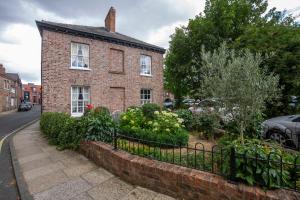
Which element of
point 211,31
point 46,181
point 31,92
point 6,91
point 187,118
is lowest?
point 46,181

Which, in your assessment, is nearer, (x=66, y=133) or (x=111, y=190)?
(x=111, y=190)

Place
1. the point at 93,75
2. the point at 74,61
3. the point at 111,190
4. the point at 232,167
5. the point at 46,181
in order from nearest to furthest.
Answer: the point at 232,167 → the point at 111,190 → the point at 46,181 → the point at 74,61 → the point at 93,75

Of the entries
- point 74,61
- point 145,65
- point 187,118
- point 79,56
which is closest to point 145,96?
point 145,65

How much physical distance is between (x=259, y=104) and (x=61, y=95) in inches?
469

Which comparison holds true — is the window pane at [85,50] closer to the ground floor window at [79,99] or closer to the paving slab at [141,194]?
the ground floor window at [79,99]

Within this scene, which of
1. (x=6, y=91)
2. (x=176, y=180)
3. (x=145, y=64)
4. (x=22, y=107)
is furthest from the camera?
(x=22, y=107)

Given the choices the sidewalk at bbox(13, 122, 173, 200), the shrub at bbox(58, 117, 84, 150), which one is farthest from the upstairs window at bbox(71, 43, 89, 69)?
the sidewalk at bbox(13, 122, 173, 200)

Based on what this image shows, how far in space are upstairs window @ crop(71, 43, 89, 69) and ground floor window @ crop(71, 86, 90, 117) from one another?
61.1 inches

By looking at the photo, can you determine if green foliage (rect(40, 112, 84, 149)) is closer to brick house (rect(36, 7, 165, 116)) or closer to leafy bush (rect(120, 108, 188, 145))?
leafy bush (rect(120, 108, 188, 145))

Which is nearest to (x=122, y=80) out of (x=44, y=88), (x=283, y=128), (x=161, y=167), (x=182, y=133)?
(x=44, y=88)

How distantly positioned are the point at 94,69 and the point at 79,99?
2427mm

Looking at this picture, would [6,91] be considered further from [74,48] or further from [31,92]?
[31,92]

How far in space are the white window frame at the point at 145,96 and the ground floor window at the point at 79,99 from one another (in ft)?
16.0

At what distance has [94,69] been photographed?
14.5 meters
